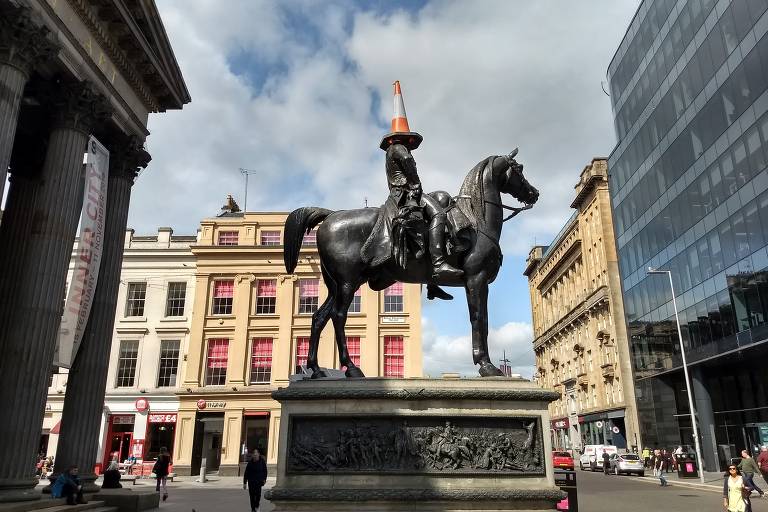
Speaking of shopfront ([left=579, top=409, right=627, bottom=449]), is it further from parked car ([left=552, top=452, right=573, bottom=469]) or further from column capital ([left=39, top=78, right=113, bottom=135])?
column capital ([left=39, top=78, right=113, bottom=135])

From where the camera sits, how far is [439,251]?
25.2 ft

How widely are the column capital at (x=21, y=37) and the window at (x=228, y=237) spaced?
1113 inches

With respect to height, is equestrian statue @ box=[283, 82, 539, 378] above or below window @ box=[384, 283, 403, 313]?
below

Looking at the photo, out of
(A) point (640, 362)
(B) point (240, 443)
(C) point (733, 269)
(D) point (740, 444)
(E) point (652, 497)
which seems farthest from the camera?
(A) point (640, 362)

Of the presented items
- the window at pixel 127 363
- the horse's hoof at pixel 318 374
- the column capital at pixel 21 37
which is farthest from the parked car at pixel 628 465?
the column capital at pixel 21 37

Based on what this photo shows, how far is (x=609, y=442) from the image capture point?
2007 inches

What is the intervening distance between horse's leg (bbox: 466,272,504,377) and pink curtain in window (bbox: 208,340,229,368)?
33.7 m

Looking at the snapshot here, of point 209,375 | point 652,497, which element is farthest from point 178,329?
point 652,497

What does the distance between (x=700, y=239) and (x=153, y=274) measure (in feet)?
A: 120

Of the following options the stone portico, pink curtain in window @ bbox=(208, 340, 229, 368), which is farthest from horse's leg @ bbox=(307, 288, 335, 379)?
pink curtain in window @ bbox=(208, 340, 229, 368)

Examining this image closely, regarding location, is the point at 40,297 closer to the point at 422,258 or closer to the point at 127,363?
the point at 422,258

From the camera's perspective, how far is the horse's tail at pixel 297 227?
8.24m

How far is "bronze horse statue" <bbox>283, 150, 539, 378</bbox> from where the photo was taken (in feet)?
25.3

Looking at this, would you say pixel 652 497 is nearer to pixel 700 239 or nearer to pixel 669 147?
pixel 700 239
